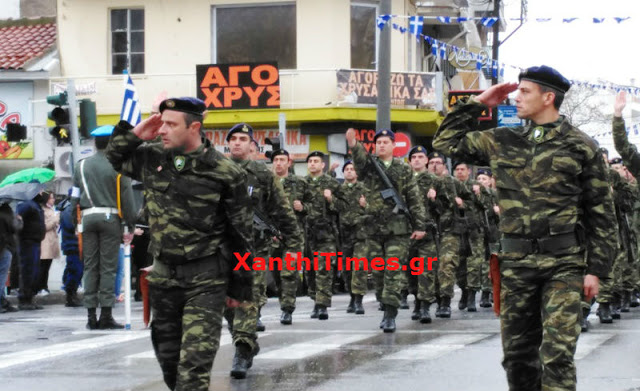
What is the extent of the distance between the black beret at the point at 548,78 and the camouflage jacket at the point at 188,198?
1752 mm

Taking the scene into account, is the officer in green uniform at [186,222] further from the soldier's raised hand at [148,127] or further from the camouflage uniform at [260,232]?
the camouflage uniform at [260,232]

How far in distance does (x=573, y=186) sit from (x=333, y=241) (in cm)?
954

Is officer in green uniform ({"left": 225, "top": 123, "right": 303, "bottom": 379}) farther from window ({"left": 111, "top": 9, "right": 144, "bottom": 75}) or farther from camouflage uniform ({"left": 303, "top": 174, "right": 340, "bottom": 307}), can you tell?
window ({"left": 111, "top": 9, "right": 144, "bottom": 75})

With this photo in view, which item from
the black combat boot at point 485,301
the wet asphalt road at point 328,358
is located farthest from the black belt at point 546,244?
the black combat boot at point 485,301

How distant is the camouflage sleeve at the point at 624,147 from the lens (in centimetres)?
1061

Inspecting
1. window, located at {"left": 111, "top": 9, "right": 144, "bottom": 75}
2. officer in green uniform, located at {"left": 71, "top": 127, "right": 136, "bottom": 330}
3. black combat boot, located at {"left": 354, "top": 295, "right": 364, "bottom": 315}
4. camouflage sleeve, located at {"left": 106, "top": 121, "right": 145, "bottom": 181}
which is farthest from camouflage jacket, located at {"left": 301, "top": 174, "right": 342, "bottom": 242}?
window, located at {"left": 111, "top": 9, "right": 144, "bottom": 75}

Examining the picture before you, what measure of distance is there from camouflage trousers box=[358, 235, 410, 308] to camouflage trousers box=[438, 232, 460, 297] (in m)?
1.97

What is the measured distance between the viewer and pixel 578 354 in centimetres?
1031

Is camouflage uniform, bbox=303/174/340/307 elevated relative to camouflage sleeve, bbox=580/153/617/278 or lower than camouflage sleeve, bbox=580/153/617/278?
lower

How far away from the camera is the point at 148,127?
6770 mm

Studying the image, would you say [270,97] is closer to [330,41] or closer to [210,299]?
[330,41]

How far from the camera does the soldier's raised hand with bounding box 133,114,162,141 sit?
6750mm

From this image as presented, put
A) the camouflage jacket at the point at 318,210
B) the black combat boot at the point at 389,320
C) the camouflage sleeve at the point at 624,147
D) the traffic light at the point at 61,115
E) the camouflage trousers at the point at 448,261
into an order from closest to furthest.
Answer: the camouflage sleeve at the point at 624,147
the black combat boot at the point at 389,320
the camouflage trousers at the point at 448,261
the camouflage jacket at the point at 318,210
the traffic light at the point at 61,115

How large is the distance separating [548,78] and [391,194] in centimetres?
612
